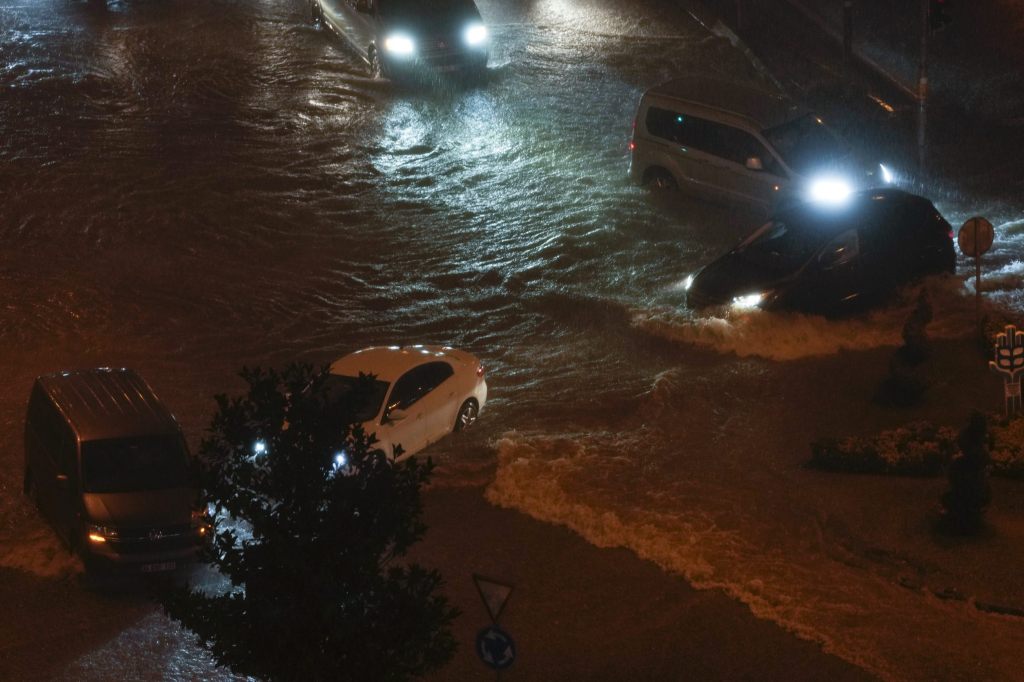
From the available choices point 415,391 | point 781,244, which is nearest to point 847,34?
point 781,244

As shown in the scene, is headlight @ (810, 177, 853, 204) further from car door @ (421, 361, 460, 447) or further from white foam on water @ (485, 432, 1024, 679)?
car door @ (421, 361, 460, 447)

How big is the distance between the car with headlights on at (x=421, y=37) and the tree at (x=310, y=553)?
18.8 metres

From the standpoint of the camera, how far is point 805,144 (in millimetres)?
19359

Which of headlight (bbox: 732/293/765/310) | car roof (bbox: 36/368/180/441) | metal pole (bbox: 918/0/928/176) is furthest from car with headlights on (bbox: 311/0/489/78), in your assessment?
car roof (bbox: 36/368/180/441)

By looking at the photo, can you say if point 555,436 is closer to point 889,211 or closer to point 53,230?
point 889,211

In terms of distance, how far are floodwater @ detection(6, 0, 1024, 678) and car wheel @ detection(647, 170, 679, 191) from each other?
0.34 m

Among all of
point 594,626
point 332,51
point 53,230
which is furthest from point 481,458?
point 332,51

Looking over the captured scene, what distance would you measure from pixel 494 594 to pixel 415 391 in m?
6.35

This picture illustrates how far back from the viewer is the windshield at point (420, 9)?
24.9 metres

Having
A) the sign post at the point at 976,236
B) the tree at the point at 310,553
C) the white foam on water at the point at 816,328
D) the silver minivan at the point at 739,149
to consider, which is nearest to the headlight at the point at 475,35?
the silver minivan at the point at 739,149

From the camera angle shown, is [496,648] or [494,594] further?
[494,594]

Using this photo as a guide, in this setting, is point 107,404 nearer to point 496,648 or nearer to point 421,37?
point 496,648

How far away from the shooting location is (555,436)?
1470 centimetres

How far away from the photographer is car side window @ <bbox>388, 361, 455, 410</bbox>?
13.8 metres
